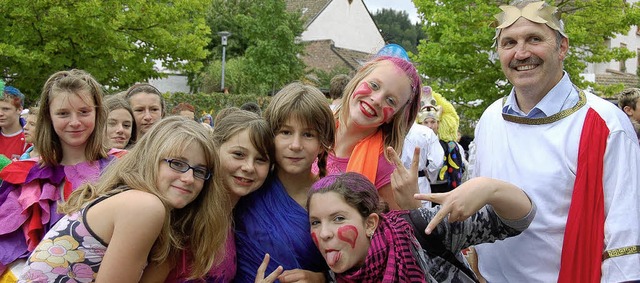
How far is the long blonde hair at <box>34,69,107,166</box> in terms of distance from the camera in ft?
10.2

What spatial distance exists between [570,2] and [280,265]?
13.5 meters

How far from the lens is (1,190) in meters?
3.13

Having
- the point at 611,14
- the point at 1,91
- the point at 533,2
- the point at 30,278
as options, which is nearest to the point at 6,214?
the point at 30,278

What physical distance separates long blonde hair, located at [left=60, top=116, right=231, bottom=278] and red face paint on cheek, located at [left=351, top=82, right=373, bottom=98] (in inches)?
32.7

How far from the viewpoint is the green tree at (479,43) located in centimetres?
1353

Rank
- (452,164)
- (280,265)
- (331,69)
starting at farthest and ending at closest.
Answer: (331,69) < (452,164) < (280,265)

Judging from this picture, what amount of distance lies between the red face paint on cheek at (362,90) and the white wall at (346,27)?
35.6 metres

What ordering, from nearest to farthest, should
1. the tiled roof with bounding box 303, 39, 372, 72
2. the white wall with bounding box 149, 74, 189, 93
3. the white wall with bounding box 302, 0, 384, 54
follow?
the white wall with bounding box 149, 74, 189, 93
the tiled roof with bounding box 303, 39, 372, 72
the white wall with bounding box 302, 0, 384, 54

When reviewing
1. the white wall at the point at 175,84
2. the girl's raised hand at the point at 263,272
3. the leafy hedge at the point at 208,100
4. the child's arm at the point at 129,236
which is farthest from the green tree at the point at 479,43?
the white wall at the point at 175,84

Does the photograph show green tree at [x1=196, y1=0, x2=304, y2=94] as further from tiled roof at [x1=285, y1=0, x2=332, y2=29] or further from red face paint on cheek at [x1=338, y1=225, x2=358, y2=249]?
red face paint on cheek at [x1=338, y1=225, x2=358, y2=249]

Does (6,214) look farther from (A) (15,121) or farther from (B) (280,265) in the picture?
(A) (15,121)

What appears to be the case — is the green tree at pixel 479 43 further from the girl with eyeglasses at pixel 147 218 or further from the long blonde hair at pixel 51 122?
the girl with eyeglasses at pixel 147 218

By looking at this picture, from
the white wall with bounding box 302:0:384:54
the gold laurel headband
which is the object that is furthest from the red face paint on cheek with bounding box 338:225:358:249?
the white wall with bounding box 302:0:384:54

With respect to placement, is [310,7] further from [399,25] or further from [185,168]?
[185,168]
